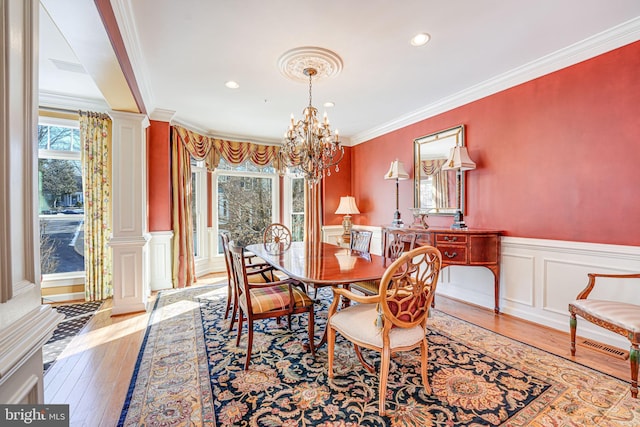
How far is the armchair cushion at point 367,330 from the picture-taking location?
1.70 m

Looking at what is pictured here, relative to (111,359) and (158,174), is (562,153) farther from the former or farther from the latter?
(158,174)

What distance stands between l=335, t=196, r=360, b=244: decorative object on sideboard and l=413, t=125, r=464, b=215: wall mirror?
4.20 ft

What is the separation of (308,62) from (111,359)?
310 centimetres

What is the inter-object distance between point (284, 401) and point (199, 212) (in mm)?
4048

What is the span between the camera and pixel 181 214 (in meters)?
4.34

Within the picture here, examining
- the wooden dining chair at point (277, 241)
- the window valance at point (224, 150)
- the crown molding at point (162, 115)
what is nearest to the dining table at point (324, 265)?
the wooden dining chair at point (277, 241)

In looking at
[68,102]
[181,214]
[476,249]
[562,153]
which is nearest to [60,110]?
[68,102]

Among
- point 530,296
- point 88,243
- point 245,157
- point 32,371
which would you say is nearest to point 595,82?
point 530,296

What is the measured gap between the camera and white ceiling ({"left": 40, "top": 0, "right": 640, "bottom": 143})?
2025 millimetres

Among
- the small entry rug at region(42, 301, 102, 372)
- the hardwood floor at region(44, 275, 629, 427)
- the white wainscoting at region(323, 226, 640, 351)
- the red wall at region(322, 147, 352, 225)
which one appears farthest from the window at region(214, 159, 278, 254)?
the white wainscoting at region(323, 226, 640, 351)

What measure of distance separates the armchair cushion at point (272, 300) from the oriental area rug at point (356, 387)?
1.40ft

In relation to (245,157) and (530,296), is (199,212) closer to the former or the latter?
(245,157)

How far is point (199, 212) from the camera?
5.07 meters

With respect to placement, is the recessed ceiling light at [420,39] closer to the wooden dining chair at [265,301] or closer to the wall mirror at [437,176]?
the wall mirror at [437,176]
